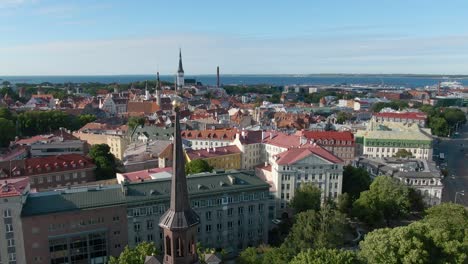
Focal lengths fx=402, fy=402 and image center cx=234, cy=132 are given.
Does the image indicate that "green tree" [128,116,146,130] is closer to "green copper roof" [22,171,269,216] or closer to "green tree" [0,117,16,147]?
"green tree" [0,117,16,147]

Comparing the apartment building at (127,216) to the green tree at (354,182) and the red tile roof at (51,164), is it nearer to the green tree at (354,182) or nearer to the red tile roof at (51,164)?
the green tree at (354,182)

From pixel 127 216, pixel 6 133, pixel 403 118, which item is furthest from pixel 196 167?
pixel 403 118

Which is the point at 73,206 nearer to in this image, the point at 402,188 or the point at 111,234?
the point at 111,234

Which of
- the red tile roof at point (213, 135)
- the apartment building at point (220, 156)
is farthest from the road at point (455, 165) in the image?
the red tile roof at point (213, 135)

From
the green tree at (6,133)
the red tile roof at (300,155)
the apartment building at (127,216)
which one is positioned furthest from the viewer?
the green tree at (6,133)

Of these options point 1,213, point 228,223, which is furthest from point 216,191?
point 1,213

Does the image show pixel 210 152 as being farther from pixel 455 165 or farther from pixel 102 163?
pixel 455 165
